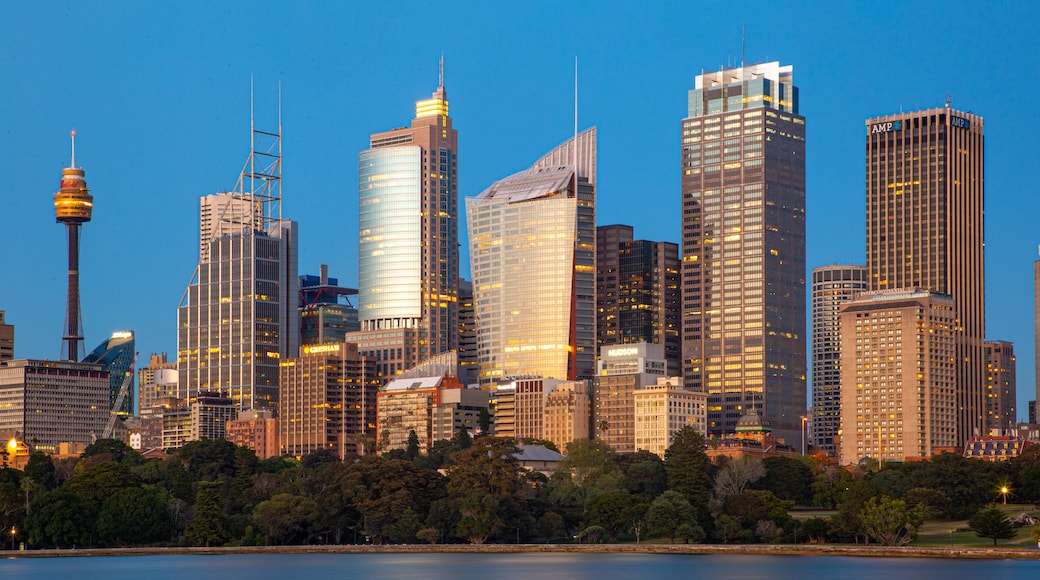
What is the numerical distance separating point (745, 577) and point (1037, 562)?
1484 inches

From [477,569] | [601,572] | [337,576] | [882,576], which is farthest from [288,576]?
[882,576]

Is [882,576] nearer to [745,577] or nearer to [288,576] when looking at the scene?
[745,577]

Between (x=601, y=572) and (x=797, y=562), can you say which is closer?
(x=601, y=572)

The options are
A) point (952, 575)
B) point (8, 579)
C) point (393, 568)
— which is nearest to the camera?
point (952, 575)

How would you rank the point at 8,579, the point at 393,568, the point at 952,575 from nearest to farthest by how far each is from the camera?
1. the point at 952,575
2. the point at 8,579
3. the point at 393,568

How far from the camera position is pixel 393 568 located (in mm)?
199250

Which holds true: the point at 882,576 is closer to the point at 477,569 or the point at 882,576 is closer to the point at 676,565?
→ the point at 676,565

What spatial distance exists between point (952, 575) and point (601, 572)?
36.4 metres

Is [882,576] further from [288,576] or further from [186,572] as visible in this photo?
[186,572]

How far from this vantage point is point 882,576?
175 m

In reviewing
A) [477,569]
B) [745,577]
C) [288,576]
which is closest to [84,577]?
[288,576]

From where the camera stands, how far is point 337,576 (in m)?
187

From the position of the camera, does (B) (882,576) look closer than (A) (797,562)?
Yes

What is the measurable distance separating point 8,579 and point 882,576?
298 ft
